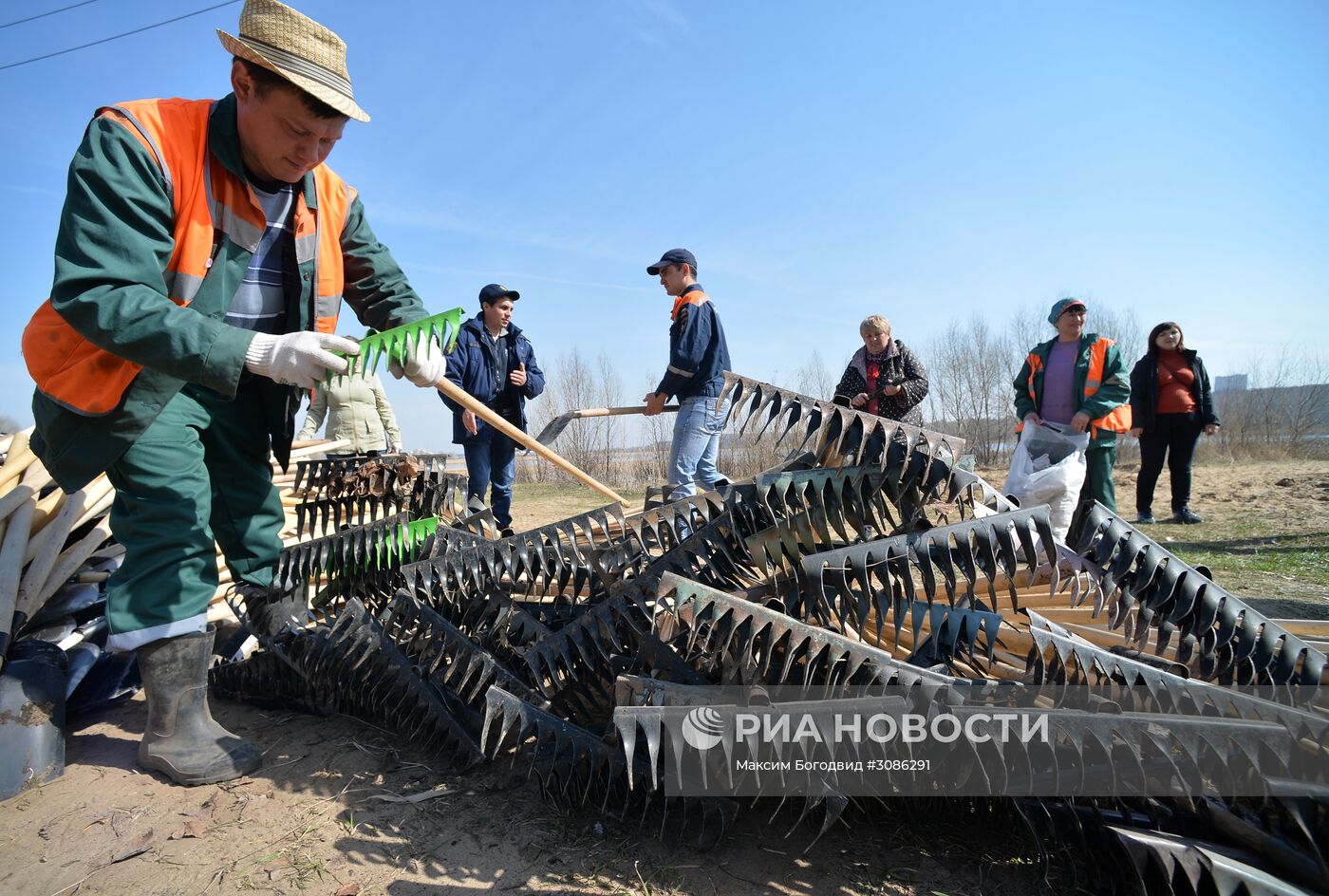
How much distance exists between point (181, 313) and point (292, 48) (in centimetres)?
83

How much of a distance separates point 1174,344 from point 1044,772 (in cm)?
695

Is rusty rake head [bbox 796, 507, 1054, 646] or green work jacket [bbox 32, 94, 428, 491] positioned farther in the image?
green work jacket [bbox 32, 94, 428, 491]

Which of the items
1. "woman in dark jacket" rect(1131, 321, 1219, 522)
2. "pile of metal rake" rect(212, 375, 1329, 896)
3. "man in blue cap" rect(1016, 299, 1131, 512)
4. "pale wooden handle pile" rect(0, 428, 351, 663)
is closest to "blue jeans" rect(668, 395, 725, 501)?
"man in blue cap" rect(1016, 299, 1131, 512)

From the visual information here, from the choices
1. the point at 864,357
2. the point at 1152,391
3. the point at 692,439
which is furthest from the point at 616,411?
the point at 1152,391

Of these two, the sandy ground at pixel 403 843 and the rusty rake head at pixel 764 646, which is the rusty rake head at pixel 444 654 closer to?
the sandy ground at pixel 403 843

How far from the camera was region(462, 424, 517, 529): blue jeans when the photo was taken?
5.86 meters

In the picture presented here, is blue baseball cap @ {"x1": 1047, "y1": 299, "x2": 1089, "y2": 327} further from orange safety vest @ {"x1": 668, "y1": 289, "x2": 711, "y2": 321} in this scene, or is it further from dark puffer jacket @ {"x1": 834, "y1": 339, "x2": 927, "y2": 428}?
orange safety vest @ {"x1": 668, "y1": 289, "x2": 711, "y2": 321}

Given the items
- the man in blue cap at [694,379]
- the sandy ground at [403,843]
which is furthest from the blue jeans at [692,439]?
the sandy ground at [403,843]

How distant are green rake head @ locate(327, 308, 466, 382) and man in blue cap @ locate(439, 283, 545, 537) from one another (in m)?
3.49

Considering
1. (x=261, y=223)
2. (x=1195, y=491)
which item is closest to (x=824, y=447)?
(x=261, y=223)

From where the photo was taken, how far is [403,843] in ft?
5.62

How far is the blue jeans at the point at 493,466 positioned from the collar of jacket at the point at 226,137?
3.69 m

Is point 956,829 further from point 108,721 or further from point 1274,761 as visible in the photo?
point 108,721

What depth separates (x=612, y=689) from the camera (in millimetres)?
1985
